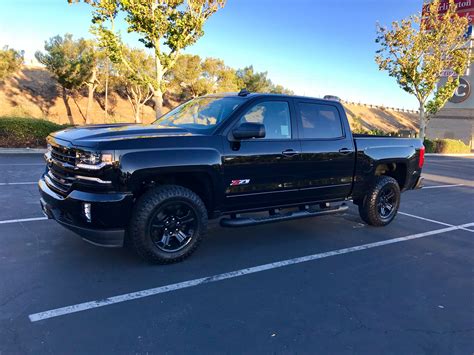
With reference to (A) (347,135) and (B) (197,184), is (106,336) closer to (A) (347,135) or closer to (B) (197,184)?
(B) (197,184)

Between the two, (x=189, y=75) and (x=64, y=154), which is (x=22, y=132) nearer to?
(x=64, y=154)

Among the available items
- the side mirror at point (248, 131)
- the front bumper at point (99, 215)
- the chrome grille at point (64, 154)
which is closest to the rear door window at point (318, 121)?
the side mirror at point (248, 131)

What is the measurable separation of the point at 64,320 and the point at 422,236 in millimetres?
5289

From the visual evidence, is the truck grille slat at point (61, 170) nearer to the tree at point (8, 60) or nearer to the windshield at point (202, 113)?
the windshield at point (202, 113)

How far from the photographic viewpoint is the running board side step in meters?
4.84

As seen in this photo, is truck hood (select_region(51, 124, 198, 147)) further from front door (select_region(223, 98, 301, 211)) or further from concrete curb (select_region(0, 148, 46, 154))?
concrete curb (select_region(0, 148, 46, 154))

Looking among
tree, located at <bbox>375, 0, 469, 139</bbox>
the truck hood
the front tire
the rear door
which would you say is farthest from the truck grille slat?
tree, located at <bbox>375, 0, 469, 139</bbox>

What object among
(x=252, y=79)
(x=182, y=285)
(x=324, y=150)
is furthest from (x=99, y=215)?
(x=252, y=79)

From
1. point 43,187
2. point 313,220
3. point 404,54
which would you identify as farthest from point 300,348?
point 404,54

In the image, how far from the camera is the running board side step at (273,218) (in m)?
4.84

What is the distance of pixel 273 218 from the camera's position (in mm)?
5199

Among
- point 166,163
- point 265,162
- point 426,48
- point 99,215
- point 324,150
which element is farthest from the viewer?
point 426,48

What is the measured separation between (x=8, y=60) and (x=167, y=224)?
35007 mm

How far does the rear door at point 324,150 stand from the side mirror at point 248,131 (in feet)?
3.13
